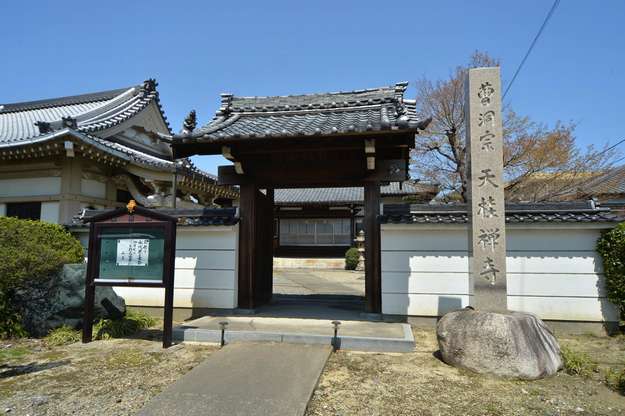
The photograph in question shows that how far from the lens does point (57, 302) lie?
6.79m

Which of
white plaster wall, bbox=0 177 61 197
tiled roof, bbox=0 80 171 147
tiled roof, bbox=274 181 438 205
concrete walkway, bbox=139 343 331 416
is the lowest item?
concrete walkway, bbox=139 343 331 416

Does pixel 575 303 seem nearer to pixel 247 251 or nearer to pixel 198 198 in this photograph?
pixel 247 251

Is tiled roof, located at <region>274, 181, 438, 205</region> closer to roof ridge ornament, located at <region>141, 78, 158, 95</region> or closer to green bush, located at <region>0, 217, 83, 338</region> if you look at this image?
roof ridge ornament, located at <region>141, 78, 158, 95</region>

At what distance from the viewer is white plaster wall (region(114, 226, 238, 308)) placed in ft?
26.1

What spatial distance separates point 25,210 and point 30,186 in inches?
28.3

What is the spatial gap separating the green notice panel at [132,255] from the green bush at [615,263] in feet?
24.5

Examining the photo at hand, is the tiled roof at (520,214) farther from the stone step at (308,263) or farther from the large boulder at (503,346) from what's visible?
the stone step at (308,263)

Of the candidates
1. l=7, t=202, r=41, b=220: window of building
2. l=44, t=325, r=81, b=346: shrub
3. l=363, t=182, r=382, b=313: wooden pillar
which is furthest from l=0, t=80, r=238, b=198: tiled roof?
l=363, t=182, r=382, b=313: wooden pillar

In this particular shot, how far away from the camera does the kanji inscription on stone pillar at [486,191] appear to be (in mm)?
5641

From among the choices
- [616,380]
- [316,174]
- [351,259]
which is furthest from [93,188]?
[351,259]

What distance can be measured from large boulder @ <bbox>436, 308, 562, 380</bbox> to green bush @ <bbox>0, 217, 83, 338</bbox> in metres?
6.60

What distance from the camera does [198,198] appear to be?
1609cm

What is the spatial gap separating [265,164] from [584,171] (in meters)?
16.6

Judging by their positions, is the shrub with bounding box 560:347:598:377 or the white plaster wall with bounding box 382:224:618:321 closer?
the shrub with bounding box 560:347:598:377
